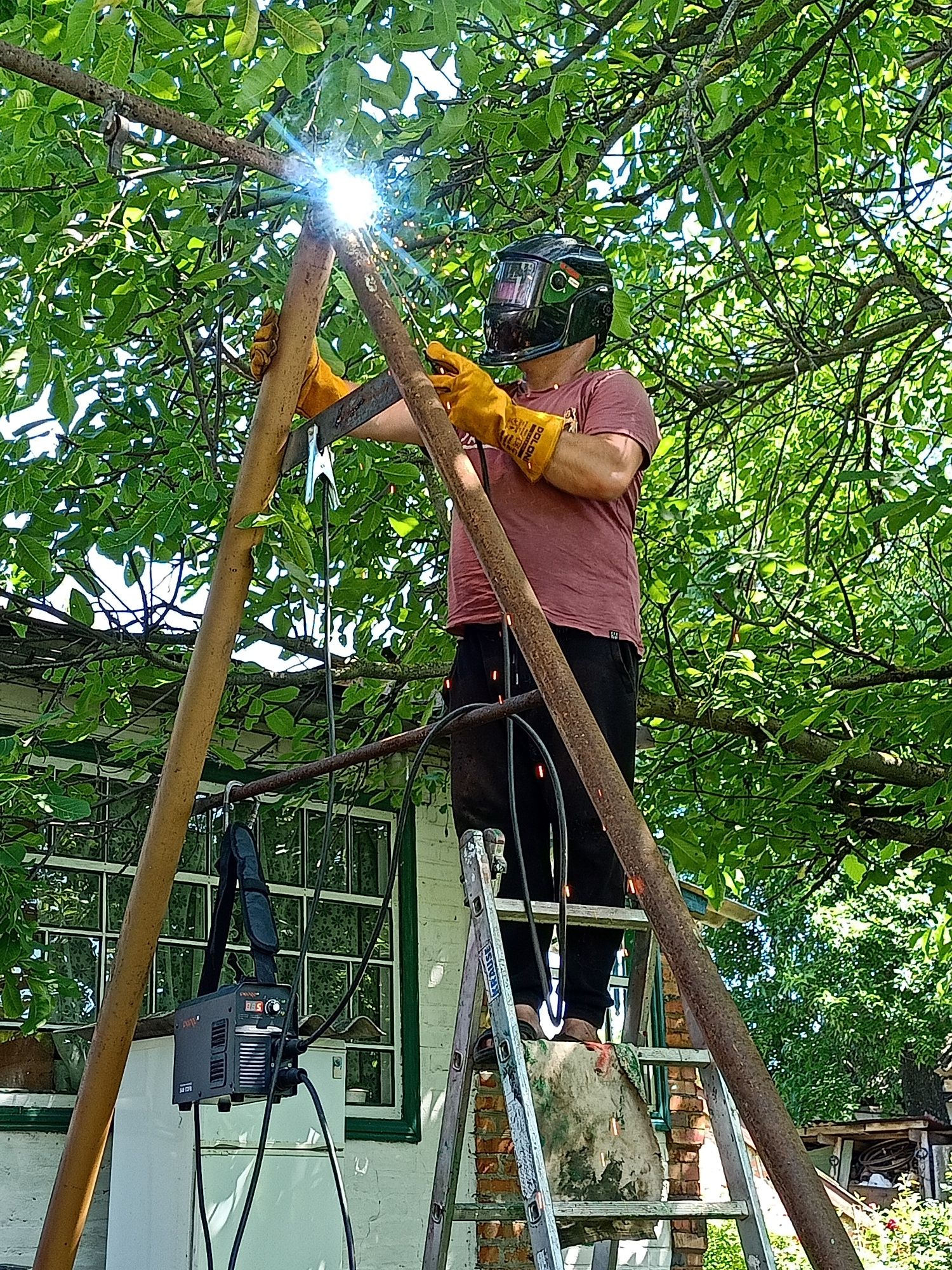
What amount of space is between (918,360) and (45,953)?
4.25 m

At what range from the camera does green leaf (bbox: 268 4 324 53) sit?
92.6 inches

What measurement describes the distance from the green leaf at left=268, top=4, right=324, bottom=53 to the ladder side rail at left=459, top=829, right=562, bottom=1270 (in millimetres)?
1438

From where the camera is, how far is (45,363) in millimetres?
3141

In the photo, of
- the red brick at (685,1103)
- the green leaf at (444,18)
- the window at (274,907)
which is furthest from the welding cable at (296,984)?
the red brick at (685,1103)

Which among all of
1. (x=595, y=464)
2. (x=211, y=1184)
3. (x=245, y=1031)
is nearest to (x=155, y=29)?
(x=595, y=464)

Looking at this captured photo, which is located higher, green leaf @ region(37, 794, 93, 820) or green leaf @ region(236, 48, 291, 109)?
green leaf @ region(236, 48, 291, 109)

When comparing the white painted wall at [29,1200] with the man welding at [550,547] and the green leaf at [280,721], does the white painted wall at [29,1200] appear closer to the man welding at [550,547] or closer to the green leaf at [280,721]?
the green leaf at [280,721]

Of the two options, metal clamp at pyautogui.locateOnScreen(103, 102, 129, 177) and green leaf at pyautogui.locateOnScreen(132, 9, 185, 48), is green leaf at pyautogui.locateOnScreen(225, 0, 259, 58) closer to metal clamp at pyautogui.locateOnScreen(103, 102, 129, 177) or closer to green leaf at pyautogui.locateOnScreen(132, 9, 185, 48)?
metal clamp at pyautogui.locateOnScreen(103, 102, 129, 177)

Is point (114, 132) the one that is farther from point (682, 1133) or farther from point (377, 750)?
point (682, 1133)

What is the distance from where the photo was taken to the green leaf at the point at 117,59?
2770mm

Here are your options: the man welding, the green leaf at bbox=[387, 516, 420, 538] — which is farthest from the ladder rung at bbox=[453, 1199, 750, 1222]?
the green leaf at bbox=[387, 516, 420, 538]

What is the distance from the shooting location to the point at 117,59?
9.12 ft

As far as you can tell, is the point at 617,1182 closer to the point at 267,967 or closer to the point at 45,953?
the point at 267,967

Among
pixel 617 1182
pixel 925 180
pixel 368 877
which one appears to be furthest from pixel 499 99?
pixel 368 877
